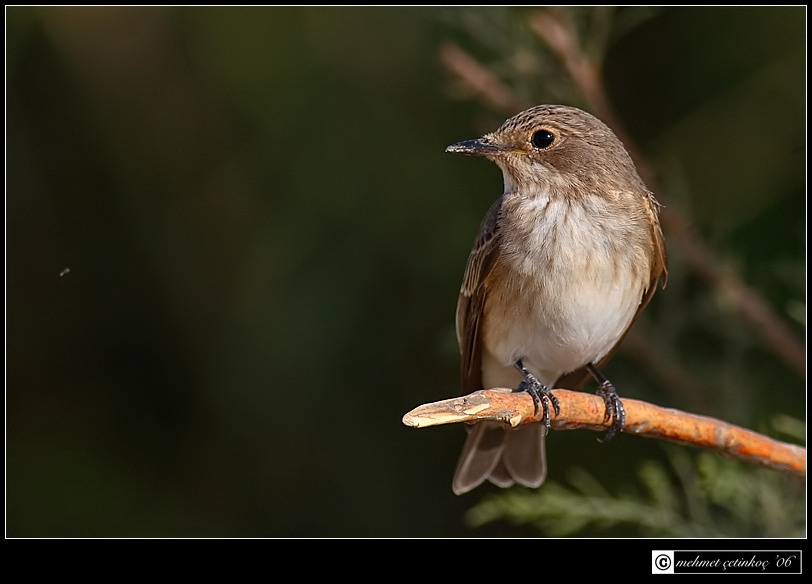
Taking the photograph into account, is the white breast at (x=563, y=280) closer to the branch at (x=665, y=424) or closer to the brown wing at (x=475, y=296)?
the brown wing at (x=475, y=296)

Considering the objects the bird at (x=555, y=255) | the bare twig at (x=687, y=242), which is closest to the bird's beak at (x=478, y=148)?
the bird at (x=555, y=255)

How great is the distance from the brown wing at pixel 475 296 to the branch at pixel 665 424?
2.23 feet

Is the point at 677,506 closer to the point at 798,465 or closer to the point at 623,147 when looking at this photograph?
the point at 798,465

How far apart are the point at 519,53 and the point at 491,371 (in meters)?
1.26

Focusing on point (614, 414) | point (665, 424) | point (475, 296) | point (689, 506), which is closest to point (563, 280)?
point (475, 296)

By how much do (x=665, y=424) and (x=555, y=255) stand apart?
2.48 ft

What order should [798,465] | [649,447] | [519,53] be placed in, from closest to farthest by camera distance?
[798,465] → [519,53] → [649,447]

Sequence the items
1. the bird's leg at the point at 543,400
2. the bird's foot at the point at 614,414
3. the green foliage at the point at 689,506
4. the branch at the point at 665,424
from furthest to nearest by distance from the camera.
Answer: the green foliage at the point at 689,506, the bird's foot at the point at 614,414, the bird's leg at the point at 543,400, the branch at the point at 665,424

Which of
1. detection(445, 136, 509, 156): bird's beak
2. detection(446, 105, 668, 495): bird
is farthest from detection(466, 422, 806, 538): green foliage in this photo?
detection(445, 136, 509, 156): bird's beak

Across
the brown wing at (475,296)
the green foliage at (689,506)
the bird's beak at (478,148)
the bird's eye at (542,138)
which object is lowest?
the green foliage at (689,506)

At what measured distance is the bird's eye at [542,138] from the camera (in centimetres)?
386

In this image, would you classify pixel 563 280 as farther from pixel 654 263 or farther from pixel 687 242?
pixel 687 242

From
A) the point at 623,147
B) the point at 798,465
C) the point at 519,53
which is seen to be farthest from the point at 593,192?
the point at 798,465

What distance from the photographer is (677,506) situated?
4.14 meters
